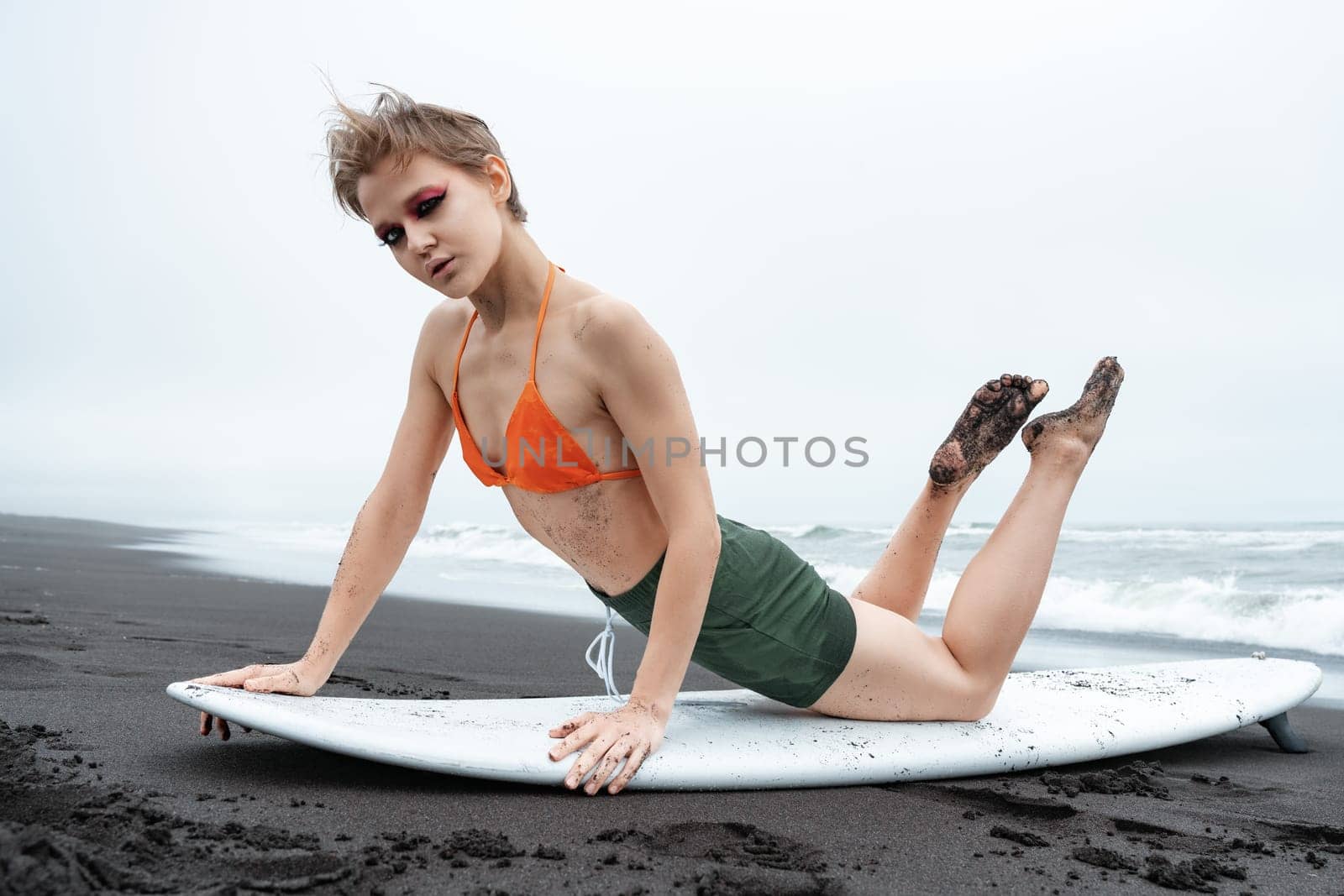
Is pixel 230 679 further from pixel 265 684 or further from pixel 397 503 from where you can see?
pixel 397 503

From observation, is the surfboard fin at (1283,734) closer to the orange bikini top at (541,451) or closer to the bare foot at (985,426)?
the bare foot at (985,426)

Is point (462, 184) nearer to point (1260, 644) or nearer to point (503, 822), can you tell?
point (503, 822)

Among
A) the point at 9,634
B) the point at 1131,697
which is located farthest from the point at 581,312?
the point at 9,634

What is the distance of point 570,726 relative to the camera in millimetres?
2455

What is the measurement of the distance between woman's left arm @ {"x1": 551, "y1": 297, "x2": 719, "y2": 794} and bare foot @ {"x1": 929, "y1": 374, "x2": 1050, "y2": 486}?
1.03 m

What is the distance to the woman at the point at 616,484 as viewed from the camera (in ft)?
7.75

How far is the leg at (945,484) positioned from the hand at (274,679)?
1617mm

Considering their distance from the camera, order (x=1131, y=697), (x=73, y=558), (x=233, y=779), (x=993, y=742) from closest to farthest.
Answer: (x=233, y=779) < (x=993, y=742) < (x=1131, y=697) < (x=73, y=558)

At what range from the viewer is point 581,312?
2414mm

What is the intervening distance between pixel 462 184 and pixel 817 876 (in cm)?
165

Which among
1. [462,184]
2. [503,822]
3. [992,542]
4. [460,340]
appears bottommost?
[503,822]

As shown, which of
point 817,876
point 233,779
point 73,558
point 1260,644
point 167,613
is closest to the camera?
point 817,876

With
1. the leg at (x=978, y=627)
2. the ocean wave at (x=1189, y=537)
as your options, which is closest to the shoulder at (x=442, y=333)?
the leg at (x=978, y=627)

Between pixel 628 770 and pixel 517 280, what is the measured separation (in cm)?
118
